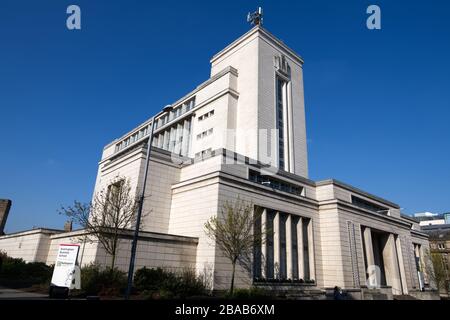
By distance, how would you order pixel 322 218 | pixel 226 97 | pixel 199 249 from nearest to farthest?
1. pixel 199 249
2. pixel 322 218
3. pixel 226 97

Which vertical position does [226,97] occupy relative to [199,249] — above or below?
above

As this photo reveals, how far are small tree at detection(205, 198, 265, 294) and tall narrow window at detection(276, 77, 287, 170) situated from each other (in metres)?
24.2

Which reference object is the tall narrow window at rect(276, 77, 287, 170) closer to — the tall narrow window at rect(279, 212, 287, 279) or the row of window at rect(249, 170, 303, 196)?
the row of window at rect(249, 170, 303, 196)

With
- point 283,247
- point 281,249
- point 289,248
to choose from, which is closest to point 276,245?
point 281,249

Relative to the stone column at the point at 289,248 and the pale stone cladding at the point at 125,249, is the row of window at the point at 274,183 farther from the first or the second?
the pale stone cladding at the point at 125,249

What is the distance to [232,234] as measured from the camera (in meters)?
23.0

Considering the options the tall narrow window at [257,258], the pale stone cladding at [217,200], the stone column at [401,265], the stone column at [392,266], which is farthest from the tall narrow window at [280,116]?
the tall narrow window at [257,258]

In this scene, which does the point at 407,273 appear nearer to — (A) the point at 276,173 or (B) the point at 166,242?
(A) the point at 276,173

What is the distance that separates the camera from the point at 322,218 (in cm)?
3497

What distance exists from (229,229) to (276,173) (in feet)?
37.7

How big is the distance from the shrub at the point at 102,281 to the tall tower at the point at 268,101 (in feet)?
91.6

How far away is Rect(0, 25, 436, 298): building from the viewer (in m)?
25.9
